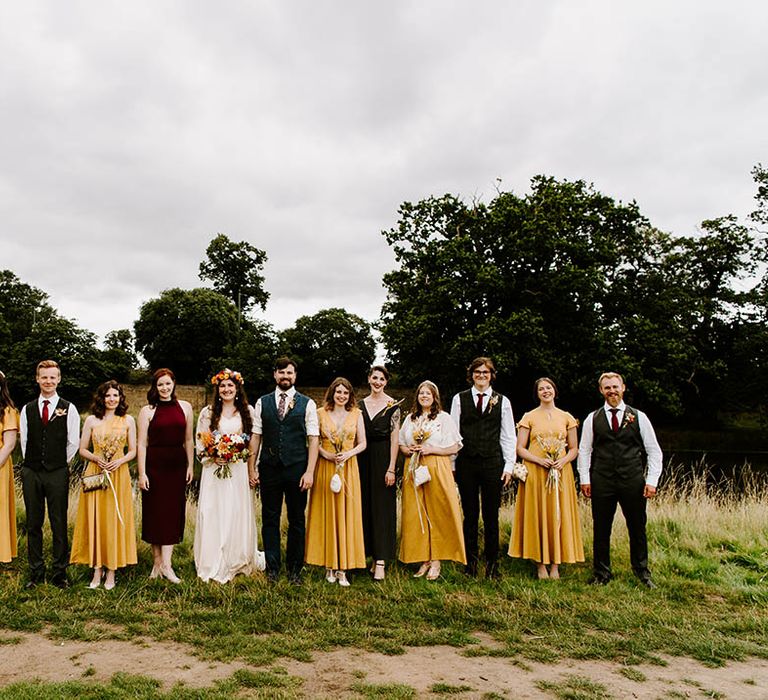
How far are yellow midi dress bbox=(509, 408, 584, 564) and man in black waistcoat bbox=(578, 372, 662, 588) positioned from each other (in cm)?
22

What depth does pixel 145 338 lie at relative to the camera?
49188mm

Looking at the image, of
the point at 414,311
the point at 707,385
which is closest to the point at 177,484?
the point at 414,311

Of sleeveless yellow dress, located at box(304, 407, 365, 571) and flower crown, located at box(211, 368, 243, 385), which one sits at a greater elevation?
flower crown, located at box(211, 368, 243, 385)

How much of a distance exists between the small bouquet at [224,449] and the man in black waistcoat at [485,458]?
7.16 feet

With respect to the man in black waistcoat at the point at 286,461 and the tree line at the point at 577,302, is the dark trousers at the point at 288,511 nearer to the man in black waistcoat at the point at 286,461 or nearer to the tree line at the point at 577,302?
the man in black waistcoat at the point at 286,461

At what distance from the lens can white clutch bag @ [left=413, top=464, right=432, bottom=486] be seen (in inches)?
245

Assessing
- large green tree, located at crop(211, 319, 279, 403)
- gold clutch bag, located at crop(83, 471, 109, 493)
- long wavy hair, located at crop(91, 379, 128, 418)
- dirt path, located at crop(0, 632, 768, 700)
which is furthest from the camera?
large green tree, located at crop(211, 319, 279, 403)

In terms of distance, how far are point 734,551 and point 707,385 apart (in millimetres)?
30342

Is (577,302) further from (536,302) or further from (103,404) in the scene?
(103,404)

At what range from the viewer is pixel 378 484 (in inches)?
250

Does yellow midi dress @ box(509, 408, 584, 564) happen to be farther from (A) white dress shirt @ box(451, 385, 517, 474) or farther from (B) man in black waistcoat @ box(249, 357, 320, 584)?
(B) man in black waistcoat @ box(249, 357, 320, 584)

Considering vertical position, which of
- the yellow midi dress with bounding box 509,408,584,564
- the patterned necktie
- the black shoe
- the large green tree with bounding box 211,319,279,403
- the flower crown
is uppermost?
the large green tree with bounding box 211,319,279,403

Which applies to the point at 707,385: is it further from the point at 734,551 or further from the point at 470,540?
the point at 470,540

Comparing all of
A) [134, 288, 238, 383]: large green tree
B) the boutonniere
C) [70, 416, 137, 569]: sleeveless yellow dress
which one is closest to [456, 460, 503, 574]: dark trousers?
[70, 416, 137, 569]: sleeveless yellow dress
